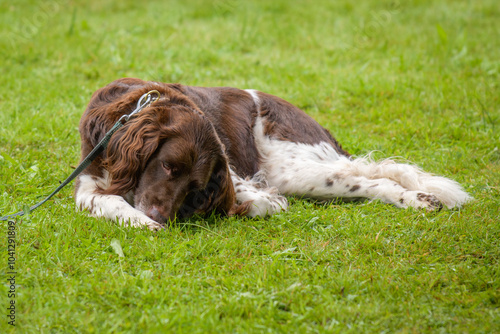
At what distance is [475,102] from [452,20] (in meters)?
4.51

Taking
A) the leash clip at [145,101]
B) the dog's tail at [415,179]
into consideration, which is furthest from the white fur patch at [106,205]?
the dog's tail at [415,179]

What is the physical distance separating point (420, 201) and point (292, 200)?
1015mm

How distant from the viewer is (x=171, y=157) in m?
3.84

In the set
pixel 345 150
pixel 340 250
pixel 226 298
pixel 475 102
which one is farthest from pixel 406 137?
pixel 226 298

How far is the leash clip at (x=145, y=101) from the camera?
400cm

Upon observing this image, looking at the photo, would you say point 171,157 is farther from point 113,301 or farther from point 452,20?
point 452,20

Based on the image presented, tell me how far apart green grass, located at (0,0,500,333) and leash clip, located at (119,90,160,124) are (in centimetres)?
75

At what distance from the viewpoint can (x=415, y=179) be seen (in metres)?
4.60

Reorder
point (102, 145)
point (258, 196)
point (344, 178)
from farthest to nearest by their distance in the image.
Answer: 1. point (344, 178)
2. point (258, 196)
3. point (102, 145)

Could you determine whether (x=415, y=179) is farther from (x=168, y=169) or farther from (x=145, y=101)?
(x=145, y=101)

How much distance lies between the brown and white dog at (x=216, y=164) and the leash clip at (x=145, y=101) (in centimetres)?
6

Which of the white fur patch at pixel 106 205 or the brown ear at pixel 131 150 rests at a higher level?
the brown ear at pixel 131 150

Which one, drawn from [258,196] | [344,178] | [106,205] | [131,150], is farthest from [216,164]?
[344,178]

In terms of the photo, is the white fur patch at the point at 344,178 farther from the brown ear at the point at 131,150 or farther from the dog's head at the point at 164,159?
the brown ear at the point at 131,150
